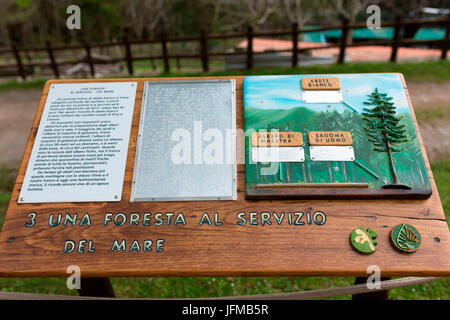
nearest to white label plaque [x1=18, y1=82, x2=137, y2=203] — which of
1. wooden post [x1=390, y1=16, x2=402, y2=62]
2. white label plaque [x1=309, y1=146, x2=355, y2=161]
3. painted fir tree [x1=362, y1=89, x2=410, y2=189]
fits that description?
white label plaque [x1=309, y1=146, x2=355, y2=161]

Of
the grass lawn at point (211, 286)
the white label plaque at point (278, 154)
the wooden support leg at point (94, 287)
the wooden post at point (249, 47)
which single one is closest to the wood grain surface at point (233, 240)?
the white label plaque at point (278, 154)

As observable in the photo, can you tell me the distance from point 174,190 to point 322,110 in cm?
105

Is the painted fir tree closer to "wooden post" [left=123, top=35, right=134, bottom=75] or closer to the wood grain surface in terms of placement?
the wood grain surface

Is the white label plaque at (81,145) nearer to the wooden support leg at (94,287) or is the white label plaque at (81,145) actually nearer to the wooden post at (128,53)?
the wooden support leg at (94,287)

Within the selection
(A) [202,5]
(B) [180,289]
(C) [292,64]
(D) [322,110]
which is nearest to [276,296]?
(D) [322,110]

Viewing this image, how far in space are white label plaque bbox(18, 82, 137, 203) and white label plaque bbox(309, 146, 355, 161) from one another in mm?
1135

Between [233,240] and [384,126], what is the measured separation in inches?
45.0

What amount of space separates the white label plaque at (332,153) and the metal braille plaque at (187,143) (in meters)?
0.47

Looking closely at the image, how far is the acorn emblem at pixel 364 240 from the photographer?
63.0 inches

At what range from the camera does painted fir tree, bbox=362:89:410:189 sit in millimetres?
1844

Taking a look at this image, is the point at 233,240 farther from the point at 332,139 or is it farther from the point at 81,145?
the point at 81,145

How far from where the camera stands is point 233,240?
1.67 metres

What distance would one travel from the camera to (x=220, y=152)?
75.0 inches

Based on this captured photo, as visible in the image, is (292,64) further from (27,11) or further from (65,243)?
(27,11)
